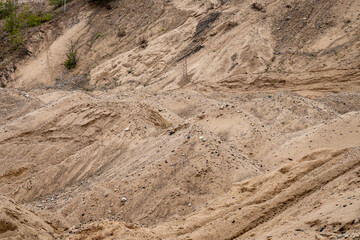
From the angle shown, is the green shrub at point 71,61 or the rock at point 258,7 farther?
the green shrub at point 71,61

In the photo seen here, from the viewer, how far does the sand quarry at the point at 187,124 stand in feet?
28.2

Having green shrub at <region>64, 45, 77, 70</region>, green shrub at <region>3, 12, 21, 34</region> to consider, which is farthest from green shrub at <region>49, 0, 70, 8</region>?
green shrub at <region>64, 45, 77, 70</region>

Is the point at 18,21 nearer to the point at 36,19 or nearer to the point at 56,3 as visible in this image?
the point at 36,19

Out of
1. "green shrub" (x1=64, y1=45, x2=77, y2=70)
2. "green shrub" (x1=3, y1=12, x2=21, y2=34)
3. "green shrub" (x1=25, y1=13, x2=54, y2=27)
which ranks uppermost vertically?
"green shrub" (x1=3, y1=12, x2=21, y2=34)

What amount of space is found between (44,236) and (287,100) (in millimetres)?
10693

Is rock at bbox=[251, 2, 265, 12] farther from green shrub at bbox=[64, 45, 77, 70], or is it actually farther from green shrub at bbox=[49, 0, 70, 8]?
green shrub at bbox=[49, 0, 70, 8]

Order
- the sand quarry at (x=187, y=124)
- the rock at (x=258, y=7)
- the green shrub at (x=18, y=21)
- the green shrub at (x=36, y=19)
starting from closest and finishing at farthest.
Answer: the sand quarry at (x=187, y=124) < the rock at (x=258, y=7) < the green shrub at (x=18, y=21) < the green shrub at (x=36, y=19)

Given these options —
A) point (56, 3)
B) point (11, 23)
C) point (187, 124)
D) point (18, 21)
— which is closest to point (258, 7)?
point (187, 124)

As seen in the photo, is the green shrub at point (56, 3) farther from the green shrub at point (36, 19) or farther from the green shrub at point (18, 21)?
the green shrub at point (36, 19)

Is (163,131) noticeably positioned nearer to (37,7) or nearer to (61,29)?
(61,29)

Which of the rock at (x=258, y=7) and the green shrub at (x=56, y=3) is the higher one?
the green shrub at (x=56, y=3)

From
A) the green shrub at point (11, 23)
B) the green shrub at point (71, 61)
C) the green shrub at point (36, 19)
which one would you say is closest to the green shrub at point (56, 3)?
the green shrub at point (36, 19)

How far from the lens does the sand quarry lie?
338 inches

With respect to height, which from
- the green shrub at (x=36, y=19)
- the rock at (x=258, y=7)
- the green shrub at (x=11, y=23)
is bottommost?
the rock at (x=258, y=7)
